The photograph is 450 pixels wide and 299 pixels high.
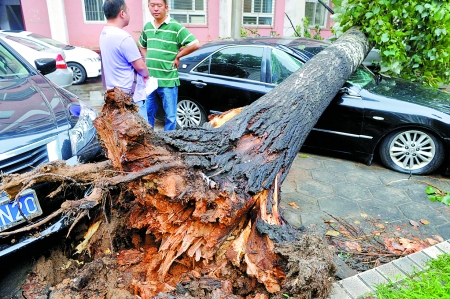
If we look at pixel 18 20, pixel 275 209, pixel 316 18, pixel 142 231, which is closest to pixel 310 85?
pixel 275 209

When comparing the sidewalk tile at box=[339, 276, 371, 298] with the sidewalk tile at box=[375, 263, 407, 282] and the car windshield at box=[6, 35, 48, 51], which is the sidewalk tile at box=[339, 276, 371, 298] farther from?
the car windshield at box=[6, 35, 48, 51]

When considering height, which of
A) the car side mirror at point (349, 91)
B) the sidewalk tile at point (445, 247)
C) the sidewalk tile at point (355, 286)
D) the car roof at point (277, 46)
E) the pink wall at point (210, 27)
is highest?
the pink wall at point (210, 27)

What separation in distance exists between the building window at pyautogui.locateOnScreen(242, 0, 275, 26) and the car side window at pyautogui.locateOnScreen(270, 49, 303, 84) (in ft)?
35.8

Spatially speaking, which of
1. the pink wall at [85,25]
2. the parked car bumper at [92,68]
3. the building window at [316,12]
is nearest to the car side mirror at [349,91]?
the parked car bumper at [92,68]

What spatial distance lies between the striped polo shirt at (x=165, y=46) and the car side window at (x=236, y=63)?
0.89 m

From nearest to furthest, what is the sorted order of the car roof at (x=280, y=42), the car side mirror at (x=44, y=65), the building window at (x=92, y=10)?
1. the car side mirror at (x=44, y=65)
2. the car roof at (x=280, y=42)
3. the building window at (x=92, y=10)

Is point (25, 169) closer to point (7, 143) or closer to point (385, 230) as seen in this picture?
point (7, 143)

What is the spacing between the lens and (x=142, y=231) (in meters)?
2.43

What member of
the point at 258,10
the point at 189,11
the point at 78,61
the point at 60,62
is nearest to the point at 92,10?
the point at 189,11

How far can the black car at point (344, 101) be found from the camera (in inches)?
163

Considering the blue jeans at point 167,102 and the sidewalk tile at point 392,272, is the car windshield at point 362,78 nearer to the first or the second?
the blue jeans at point 167,102

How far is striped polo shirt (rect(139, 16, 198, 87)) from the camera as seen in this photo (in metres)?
4.22

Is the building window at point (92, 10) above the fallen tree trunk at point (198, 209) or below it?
above

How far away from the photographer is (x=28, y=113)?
9.09ft
